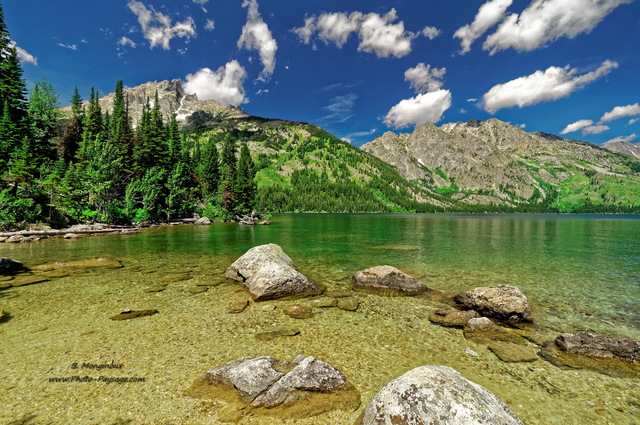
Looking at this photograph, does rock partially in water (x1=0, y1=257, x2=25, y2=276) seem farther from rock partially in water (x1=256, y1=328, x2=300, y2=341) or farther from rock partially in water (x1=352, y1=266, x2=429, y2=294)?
rock partially in water (x1=352, y1=266, x2=429, y2=294)

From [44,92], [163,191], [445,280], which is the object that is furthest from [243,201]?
[445,280]

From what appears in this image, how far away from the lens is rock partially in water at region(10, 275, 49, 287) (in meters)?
17.3

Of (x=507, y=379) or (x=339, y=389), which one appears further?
(x=507, y=379)

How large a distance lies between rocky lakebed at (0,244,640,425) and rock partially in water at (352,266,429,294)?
0.14 m

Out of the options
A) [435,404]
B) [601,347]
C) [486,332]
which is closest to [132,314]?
[435,404]

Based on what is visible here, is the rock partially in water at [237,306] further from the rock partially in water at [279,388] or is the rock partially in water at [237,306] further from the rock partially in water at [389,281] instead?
the rock partially in water at [389,281]

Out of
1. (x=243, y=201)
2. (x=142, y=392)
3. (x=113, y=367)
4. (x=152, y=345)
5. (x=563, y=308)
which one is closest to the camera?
(x=142, y=392)

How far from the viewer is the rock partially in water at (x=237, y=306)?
13.5m

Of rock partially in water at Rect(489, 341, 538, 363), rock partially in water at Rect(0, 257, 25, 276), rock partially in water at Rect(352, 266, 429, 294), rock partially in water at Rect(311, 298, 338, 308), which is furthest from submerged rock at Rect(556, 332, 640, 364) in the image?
rock partially in water at Rect(0, 257, 25, 276)

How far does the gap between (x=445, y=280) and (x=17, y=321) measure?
2473 cm

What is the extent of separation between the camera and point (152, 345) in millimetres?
9828

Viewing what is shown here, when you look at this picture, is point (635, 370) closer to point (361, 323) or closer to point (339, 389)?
point (361, 323)

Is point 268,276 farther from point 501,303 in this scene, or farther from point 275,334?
point 501,303

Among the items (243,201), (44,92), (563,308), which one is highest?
(44,92)
